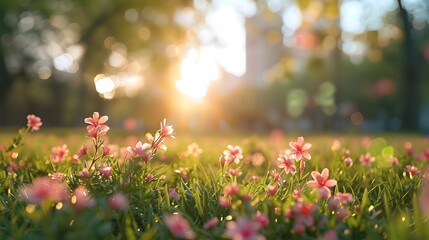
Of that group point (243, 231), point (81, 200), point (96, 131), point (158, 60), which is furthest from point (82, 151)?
point (158, 60)

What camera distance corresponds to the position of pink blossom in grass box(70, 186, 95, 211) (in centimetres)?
143

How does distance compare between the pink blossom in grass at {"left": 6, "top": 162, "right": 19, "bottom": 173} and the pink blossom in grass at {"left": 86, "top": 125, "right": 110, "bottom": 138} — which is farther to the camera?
the pink blossom in grass at {"left": 6, "top": 162, "right": 19, "bottom": 173}

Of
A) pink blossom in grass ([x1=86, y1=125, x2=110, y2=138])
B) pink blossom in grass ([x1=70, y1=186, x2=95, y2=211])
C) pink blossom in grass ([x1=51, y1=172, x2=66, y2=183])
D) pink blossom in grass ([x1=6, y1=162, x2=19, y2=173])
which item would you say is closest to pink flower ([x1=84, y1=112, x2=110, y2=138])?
pink blossom in grass ([x1=86, y1=125, x2=110, y2=138])

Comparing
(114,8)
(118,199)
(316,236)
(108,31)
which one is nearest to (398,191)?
(316,236)

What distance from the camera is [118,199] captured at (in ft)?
4.70

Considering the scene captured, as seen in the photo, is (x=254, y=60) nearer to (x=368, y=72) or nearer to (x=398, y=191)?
(x=368, y=72)

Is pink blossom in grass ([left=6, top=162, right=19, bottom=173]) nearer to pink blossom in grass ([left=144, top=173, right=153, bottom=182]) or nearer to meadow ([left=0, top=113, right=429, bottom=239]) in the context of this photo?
meadow ([left=0, top=113, right=429, bottom=239])

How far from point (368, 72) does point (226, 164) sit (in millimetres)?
43089

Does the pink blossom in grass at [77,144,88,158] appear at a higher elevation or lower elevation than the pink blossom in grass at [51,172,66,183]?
higher

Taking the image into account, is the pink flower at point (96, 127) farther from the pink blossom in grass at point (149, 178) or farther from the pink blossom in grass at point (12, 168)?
the pink blossom in grass at point (12, 168)

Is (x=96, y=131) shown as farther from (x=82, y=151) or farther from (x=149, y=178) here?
(x=149, y=178)

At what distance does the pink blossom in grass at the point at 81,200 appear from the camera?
4.69 feet

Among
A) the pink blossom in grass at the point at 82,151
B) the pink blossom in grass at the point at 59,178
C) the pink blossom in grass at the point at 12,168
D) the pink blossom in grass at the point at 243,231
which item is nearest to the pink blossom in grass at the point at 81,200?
the pink blossom in grass at the point at 59,178

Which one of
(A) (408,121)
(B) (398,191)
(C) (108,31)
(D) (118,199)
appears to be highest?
(C) (108,31)
